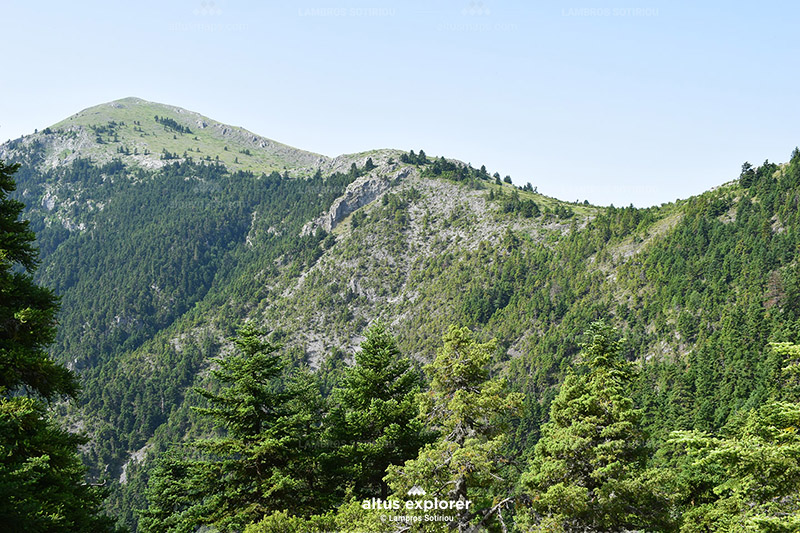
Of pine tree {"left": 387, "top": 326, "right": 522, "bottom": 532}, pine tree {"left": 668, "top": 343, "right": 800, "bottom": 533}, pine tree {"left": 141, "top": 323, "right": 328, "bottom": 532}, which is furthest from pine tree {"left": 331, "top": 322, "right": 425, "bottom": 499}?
pine tree {"left": 668, "top": 343, "right": 800, "bottom": 533}

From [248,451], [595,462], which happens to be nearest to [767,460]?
[595,462]

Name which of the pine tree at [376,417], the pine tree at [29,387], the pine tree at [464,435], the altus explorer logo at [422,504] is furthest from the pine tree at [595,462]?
the pine tree at [29,387]

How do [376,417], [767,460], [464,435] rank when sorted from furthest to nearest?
[376,417]
[464,435]
[767,460]

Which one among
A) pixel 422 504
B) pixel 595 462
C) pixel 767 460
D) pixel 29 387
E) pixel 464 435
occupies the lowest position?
pixel 422 504

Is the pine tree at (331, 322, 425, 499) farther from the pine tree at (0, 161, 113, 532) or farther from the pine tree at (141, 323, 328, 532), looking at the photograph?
the pine tree at (0, 161, 113, 532)

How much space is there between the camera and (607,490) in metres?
17.8

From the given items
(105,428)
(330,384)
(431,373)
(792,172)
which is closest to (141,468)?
(105,428)

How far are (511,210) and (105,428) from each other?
180 metres

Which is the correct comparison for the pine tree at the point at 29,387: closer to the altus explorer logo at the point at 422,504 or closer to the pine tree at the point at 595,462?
the altus explorer logo at the point at 422,504

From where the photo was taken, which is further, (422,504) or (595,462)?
(595,462)

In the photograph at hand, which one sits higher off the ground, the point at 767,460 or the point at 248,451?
the point at 767,460

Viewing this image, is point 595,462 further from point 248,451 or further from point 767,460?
point 248,451

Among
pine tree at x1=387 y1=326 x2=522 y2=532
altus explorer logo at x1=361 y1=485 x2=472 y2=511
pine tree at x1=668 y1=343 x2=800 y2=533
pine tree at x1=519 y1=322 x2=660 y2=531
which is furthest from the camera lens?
pine tree at x1=519 y1=322 x2=660 y2=531

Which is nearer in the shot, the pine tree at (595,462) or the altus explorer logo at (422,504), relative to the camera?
the altus explorer logo at (422,504)
